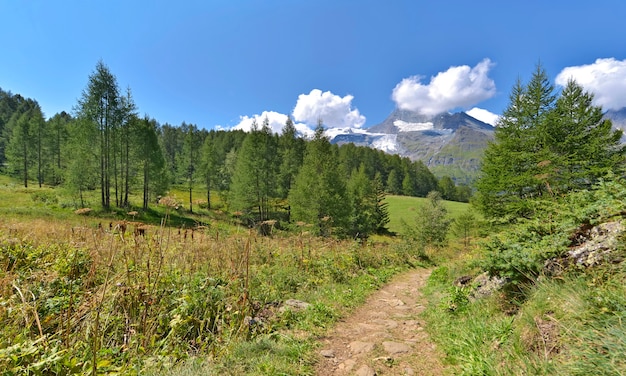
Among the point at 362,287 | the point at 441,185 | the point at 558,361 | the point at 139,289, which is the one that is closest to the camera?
the point at 558,361

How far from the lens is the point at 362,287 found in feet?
24.5

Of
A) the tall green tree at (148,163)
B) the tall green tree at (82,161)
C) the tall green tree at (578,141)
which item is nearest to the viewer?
the tall green tree at (578,141)

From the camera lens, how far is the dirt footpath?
10.9 feet

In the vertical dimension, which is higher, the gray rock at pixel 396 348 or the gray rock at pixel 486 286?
the gray rock at pixel 486 286

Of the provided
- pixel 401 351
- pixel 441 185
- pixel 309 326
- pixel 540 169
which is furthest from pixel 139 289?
pixel 441 185

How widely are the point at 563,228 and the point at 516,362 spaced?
2.47m

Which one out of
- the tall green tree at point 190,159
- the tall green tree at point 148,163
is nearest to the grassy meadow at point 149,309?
the tall green tree at point 148,163

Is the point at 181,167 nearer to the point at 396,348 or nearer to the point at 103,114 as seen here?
the point at 103,114

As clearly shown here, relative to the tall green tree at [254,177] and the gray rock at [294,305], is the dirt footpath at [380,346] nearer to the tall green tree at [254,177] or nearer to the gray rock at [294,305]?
the gray rock at [294,305]

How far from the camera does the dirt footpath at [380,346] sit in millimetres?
3316

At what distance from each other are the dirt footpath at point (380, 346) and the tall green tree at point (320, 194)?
1532 cm

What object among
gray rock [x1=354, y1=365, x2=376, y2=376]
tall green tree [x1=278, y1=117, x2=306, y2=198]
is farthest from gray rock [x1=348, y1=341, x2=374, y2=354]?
tall green tree [x1=278, y1=117, x2=306, y2=198]

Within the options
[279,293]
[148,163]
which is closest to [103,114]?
[148,163]

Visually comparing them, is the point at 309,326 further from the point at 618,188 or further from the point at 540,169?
the point at 540,169
